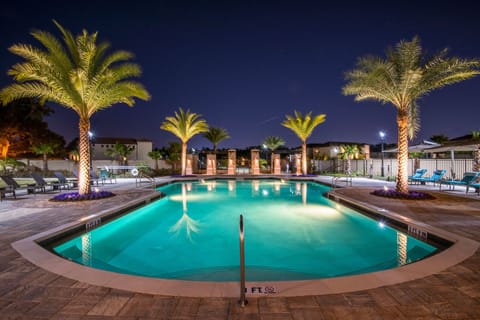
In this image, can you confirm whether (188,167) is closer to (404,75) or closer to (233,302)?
(404,75)

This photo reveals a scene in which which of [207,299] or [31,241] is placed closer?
[207,299]

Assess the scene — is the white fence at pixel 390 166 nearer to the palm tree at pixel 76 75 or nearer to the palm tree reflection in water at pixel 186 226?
the palm tree reflection in water at pixel 186 226

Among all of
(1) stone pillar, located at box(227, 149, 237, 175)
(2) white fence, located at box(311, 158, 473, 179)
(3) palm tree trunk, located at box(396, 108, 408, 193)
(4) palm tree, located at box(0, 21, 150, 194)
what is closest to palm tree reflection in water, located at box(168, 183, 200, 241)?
(4) palm tree, located at box(0, 21, 150, 194)

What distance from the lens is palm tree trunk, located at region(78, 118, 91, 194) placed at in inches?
421

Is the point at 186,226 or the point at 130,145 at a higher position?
the point at 130,145

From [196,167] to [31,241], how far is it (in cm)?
2775

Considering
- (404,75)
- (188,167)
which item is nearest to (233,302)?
(404,75)

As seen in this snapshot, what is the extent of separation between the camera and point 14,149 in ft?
106

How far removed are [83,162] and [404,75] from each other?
13240 millimetres

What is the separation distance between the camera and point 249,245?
6609mm

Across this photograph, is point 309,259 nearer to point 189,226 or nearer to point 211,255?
point 211,255

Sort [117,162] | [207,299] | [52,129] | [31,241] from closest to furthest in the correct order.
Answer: [207,299] → [31,241] → [117,162] → [52,129]

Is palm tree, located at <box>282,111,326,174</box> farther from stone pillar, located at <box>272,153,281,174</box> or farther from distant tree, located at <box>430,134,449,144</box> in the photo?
distant tree, located at <box>430,134,449,144</box>

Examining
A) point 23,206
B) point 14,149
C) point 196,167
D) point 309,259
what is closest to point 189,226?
point 309,259
